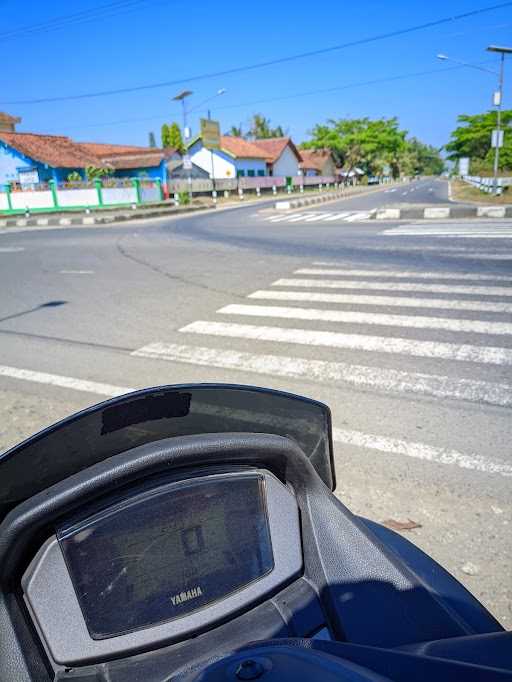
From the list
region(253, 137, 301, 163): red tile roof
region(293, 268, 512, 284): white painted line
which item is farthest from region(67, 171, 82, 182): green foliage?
region(253, 137, 301, 163): red tile roof

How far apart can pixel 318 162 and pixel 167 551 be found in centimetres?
7911

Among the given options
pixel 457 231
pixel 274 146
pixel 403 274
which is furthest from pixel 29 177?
pixel 274 146

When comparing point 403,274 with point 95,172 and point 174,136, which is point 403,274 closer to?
point 95,172

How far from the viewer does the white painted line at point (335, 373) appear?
405cm

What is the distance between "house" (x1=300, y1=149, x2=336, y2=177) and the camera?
72.8 m

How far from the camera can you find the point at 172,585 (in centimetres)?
118

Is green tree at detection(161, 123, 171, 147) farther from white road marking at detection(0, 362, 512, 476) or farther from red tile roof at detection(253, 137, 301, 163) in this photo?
white road marking at detection(0, 362, 512, 476)

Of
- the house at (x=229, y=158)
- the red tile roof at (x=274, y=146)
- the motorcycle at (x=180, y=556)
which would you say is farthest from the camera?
the red tile roof at (x=274, y=146)

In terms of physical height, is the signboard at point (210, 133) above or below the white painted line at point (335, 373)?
above

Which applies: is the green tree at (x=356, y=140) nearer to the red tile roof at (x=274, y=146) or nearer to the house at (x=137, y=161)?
the red tile roof at (x=274, y=146)

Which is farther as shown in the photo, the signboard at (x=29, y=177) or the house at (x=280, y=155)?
the house at (x=280, y=155)

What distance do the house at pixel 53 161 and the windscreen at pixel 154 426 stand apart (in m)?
33.2

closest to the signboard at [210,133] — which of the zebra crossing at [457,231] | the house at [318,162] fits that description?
the zebra crossing at [457,231]

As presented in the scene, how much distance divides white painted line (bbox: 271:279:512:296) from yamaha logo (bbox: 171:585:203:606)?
21.8ft
